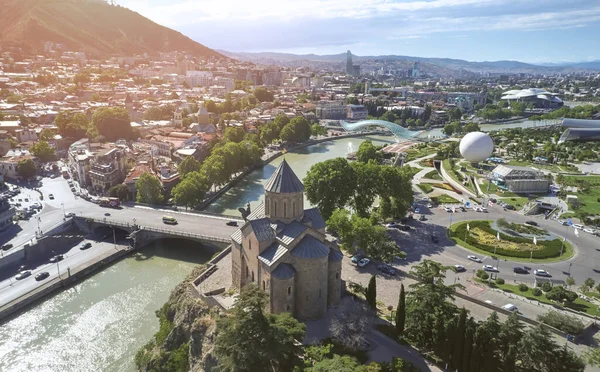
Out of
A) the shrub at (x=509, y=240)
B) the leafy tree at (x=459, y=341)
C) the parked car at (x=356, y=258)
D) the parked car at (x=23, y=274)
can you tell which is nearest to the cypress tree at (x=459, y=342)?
the leafy tree at (x=459, y=341)

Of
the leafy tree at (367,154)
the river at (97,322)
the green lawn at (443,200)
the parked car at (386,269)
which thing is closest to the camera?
the river at (97,322)

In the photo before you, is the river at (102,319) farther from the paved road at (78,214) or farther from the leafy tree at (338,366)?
the leafy tree at (338,366)

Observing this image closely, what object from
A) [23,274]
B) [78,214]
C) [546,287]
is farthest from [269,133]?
[546,287]

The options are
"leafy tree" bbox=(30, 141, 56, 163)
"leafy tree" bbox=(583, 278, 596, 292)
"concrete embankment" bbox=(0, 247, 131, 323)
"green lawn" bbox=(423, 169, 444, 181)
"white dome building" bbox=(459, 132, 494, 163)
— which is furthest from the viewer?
"white dome building" bbox=(459, 132, 494, 163)

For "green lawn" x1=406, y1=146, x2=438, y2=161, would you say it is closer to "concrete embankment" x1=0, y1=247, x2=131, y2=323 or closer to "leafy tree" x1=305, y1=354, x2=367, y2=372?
"concrete embankment" x1=0, y1=247, x2=131, y2=323

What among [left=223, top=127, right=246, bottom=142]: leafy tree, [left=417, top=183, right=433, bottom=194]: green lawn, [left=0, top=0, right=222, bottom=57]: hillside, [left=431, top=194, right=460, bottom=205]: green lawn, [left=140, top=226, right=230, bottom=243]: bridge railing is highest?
[left=0, top=0, right=222, bottom=57]: hillside

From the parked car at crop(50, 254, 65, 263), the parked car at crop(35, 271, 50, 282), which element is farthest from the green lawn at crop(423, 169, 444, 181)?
the parked car at crop(35, 271, 50, 282)

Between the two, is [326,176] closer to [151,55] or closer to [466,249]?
[466,249]
